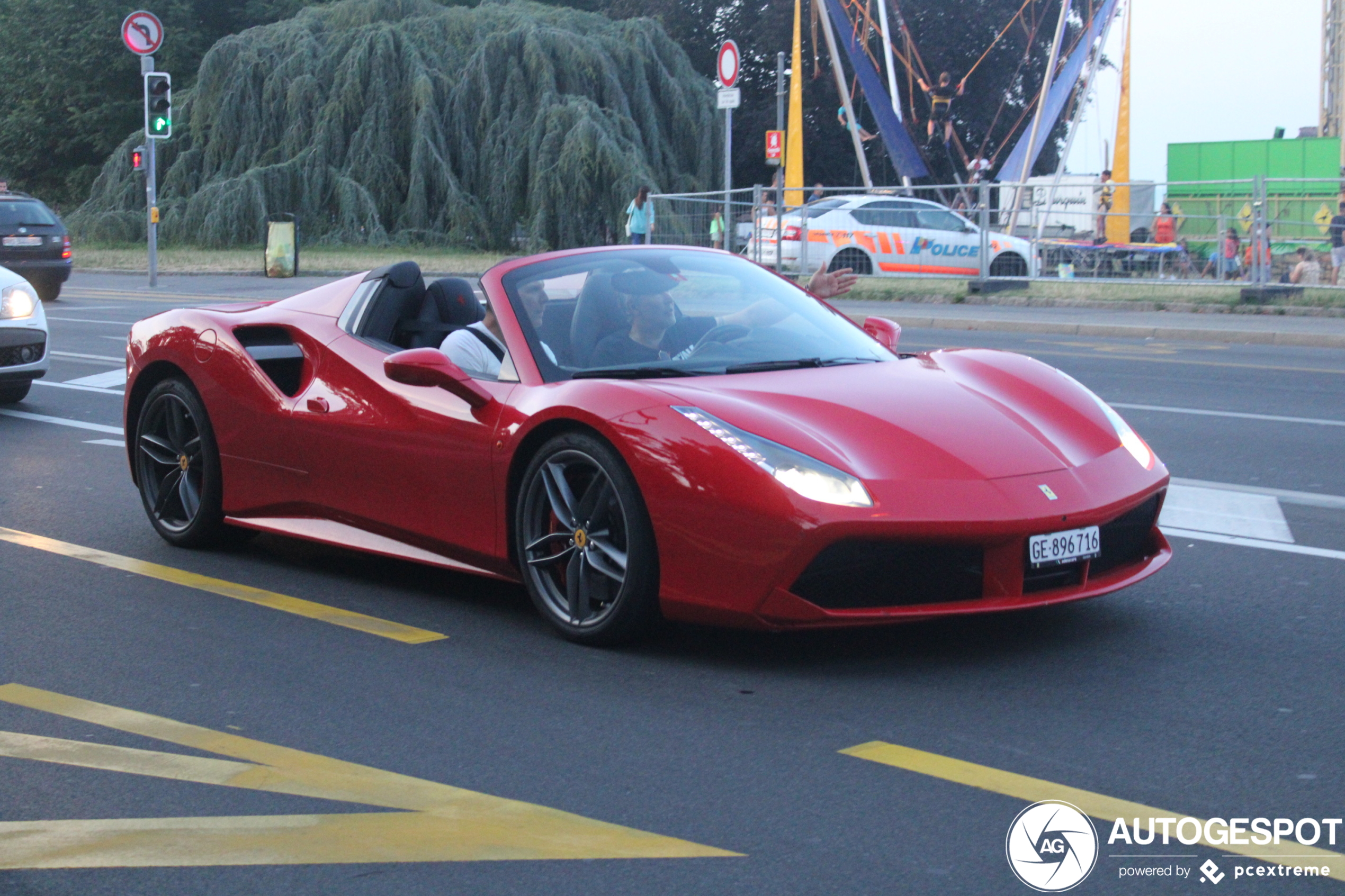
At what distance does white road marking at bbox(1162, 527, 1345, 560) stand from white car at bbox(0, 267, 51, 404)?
757 cm

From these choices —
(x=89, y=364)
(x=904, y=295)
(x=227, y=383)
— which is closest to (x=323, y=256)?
(x=904, y=295)

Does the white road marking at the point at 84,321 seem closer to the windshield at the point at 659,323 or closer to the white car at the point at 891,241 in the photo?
the white car at the point at 891,241

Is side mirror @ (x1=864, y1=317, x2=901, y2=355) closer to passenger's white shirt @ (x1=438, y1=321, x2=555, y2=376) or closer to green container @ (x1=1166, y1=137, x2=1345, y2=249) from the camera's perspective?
passenger's white shirt @ (x1=438, y1=321, x2=555, y2=376)

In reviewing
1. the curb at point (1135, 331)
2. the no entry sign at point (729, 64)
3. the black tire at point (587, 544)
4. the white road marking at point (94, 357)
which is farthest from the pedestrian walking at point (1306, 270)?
the black tire at point (587, 544)

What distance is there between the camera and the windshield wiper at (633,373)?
4.98 metres

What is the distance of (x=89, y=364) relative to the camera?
13.8 meters

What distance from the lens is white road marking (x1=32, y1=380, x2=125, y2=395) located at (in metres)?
11.8

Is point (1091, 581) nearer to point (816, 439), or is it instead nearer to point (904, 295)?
point (816, 439)

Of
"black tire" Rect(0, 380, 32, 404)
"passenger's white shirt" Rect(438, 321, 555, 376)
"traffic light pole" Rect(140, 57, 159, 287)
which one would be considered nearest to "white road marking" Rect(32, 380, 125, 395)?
"black tire" Rect(0, 380, 32, 404)

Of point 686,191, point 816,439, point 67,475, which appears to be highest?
point 686,191

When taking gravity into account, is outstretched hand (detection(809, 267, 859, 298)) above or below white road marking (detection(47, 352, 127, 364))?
above

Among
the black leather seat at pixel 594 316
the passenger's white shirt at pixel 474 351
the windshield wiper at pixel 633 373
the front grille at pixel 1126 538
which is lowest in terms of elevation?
the front grille at pixel 1126 538

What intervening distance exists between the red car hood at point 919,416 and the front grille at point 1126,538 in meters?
0.20

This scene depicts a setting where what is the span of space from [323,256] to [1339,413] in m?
26.3
